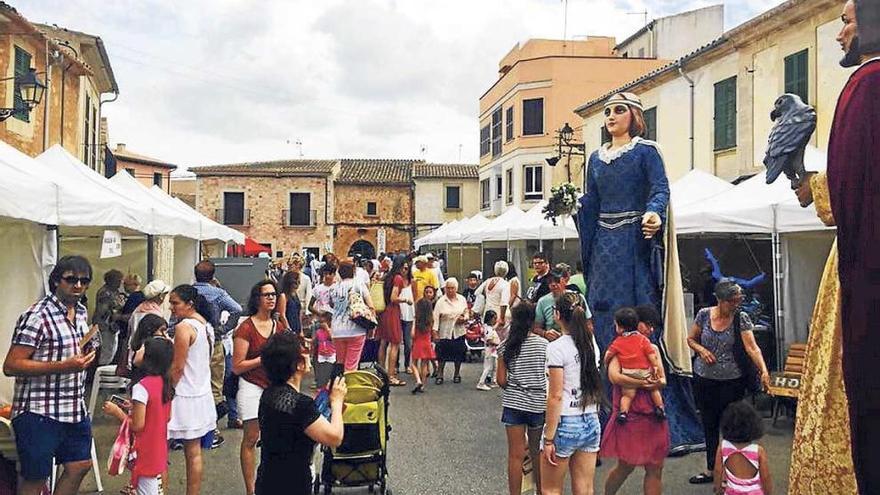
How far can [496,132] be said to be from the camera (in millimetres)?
37781

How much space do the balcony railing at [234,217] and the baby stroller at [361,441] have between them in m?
42.3

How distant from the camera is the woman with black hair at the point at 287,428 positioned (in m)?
3.91

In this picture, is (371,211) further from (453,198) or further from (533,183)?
(533,183)

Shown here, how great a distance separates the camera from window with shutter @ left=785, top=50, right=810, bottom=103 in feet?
51.1

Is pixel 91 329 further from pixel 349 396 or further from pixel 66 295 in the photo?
pixel 349 396

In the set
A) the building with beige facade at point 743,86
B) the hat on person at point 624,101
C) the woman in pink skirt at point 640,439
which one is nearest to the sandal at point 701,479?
the woman in pink skirt at point 640,439

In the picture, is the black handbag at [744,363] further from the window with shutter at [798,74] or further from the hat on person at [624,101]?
the window with shutter at [798,74]

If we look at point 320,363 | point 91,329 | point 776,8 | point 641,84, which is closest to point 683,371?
point 91,329

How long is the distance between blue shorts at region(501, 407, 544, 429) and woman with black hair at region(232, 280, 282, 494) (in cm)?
179

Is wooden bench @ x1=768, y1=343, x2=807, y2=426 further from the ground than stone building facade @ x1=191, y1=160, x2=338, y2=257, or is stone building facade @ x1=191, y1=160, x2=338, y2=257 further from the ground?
stone building facade @ x1=191, y1=160, x2=338, y2=257

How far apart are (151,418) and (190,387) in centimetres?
75

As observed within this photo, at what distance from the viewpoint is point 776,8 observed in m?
16.3

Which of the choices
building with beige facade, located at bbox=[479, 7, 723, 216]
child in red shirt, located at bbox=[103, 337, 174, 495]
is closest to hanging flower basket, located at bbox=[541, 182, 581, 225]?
child in red shirt, located at bbox=[103, 337, 174, 495]

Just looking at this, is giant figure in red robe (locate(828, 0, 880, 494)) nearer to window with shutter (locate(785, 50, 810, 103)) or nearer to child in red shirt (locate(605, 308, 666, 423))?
child in red shirt (locate(605, 308, 666, 423))
